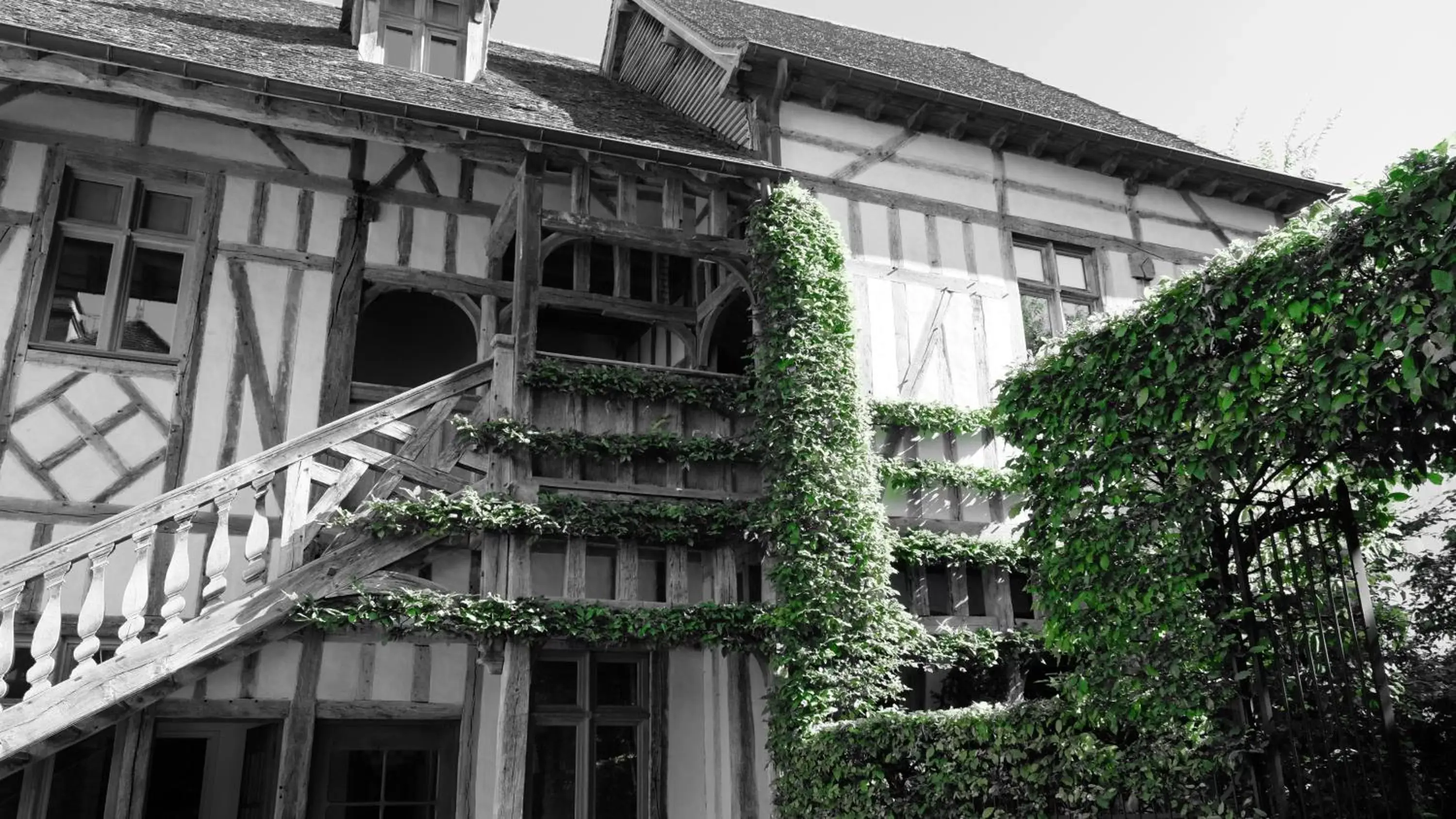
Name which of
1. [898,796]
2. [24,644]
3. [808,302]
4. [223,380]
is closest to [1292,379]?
[898,796]

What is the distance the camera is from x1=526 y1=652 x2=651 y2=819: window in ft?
29.5

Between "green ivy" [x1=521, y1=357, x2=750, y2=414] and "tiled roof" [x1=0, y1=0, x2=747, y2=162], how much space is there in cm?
179

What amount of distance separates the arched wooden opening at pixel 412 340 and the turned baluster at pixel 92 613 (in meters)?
4.42

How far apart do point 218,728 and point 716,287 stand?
5.37 m

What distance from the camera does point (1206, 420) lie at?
529 cm

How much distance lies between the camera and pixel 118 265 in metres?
8.79

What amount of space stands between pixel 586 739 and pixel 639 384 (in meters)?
2.91

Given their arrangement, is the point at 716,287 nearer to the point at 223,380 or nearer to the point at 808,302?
the point at 808,302

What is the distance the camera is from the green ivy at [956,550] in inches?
354

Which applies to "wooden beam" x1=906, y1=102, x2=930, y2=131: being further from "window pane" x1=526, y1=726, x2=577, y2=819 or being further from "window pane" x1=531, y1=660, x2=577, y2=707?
"window pane" x1=526, y1=726, x2=577, y2=819

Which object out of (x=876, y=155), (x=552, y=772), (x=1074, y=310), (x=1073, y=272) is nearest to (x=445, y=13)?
(x=876, y=155)

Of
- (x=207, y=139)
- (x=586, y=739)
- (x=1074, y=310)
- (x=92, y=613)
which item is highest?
(x=207, y=139)

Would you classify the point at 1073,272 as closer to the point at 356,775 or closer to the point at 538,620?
the point at 538,620

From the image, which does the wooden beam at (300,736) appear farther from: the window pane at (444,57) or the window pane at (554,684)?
the window pane at (444,57)
